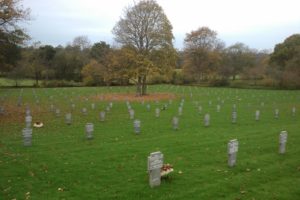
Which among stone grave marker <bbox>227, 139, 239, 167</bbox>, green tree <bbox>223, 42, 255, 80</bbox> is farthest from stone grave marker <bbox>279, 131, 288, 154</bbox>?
green tree <bbox>223, 42, 255, 80</bbox>

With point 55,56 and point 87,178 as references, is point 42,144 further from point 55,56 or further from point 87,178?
point 55,56

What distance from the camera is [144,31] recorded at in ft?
136

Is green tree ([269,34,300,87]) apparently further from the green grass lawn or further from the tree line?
the green grass lawn

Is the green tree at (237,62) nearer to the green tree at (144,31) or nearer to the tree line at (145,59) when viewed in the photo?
the tree line at (145,59)

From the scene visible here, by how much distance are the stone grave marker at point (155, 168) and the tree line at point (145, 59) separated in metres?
17.6

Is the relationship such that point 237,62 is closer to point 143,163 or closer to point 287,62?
point 287,62

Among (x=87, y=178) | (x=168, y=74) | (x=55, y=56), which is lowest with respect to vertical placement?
(x=87, y=178)

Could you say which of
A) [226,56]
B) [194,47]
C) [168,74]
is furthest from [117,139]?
[226,56]

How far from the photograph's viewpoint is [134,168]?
10070 mm

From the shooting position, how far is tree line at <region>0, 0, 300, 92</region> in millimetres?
40469

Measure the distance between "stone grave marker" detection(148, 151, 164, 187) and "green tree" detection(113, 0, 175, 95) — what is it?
32.7 metres

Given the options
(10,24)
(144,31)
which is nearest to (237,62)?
(144,31)

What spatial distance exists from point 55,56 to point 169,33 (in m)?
42.9

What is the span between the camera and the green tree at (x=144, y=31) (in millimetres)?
41406
